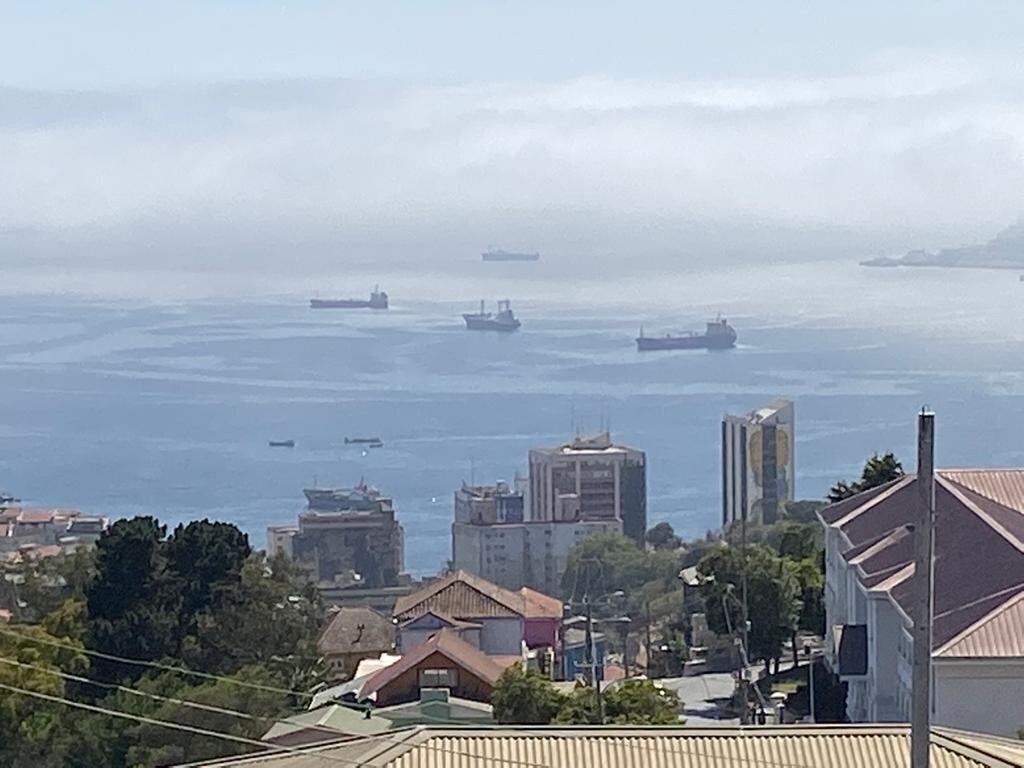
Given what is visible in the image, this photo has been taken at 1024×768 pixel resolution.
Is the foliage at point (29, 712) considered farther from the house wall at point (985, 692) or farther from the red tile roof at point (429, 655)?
the house wall at point (985, 692)

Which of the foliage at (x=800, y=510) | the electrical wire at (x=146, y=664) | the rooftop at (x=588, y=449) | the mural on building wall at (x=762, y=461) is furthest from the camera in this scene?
the rooftop at (x=588, y=449)

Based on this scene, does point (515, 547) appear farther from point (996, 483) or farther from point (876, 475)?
point (996, 483)

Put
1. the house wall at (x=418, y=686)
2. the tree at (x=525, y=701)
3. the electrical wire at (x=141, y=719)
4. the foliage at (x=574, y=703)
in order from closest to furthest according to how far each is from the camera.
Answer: the electrical wire at (x=141, y=719), the foliage at (x=574, y=703), the tree at (x=525, y=701), the house wall at (x=418, y=686)

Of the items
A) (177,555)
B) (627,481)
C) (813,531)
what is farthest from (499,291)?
(177,555)

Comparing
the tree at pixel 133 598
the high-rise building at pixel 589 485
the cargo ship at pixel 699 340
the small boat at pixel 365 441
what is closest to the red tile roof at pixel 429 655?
the tree at pixel 133 598

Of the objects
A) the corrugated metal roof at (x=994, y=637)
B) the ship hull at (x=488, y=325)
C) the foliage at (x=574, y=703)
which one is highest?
the ship hull at (x=488, y=325)

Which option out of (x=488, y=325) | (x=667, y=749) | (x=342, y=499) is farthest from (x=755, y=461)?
(x=488, y=325)
